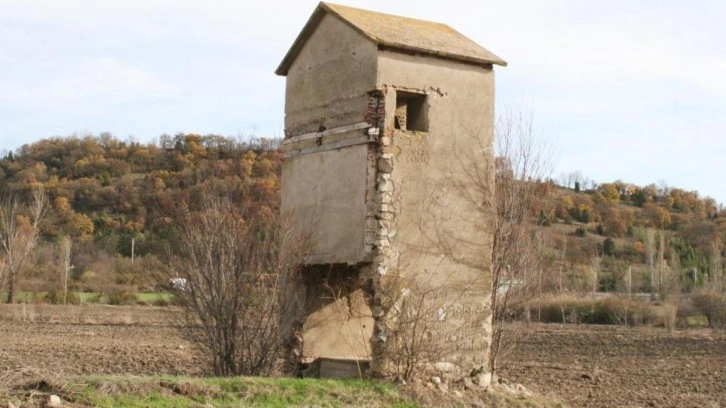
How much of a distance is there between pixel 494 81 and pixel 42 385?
342 inches

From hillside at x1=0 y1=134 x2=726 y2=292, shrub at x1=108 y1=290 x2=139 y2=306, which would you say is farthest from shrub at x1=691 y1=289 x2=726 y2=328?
shrub at x1=108 y1=290 x2=139 y2=306

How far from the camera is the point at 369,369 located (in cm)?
1446

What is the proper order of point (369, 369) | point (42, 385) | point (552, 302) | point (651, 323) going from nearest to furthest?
1. point (42, 385)
2. point (369, 369)
3. point (651, 323)
4. point (552, 302)

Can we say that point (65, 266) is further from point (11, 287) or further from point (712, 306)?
point (712, 306)

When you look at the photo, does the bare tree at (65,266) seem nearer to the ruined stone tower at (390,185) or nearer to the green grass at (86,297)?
the green grass at (86,297)

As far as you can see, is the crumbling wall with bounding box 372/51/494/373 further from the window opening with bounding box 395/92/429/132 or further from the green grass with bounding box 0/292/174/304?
the green grass with bounding box 0/292/174/304

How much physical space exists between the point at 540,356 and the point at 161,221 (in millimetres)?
26975

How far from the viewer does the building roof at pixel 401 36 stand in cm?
1493

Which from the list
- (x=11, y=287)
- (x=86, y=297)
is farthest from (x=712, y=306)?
(x=11, y=287)

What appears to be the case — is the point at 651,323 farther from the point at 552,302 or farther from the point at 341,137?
the point at 341,137

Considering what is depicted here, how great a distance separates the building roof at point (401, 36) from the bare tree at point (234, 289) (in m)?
3.40

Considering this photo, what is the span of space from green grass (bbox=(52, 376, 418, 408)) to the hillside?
3340cm

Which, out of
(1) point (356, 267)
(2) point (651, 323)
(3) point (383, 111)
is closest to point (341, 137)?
(3) point (383, 111)

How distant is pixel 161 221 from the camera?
4850 cm
